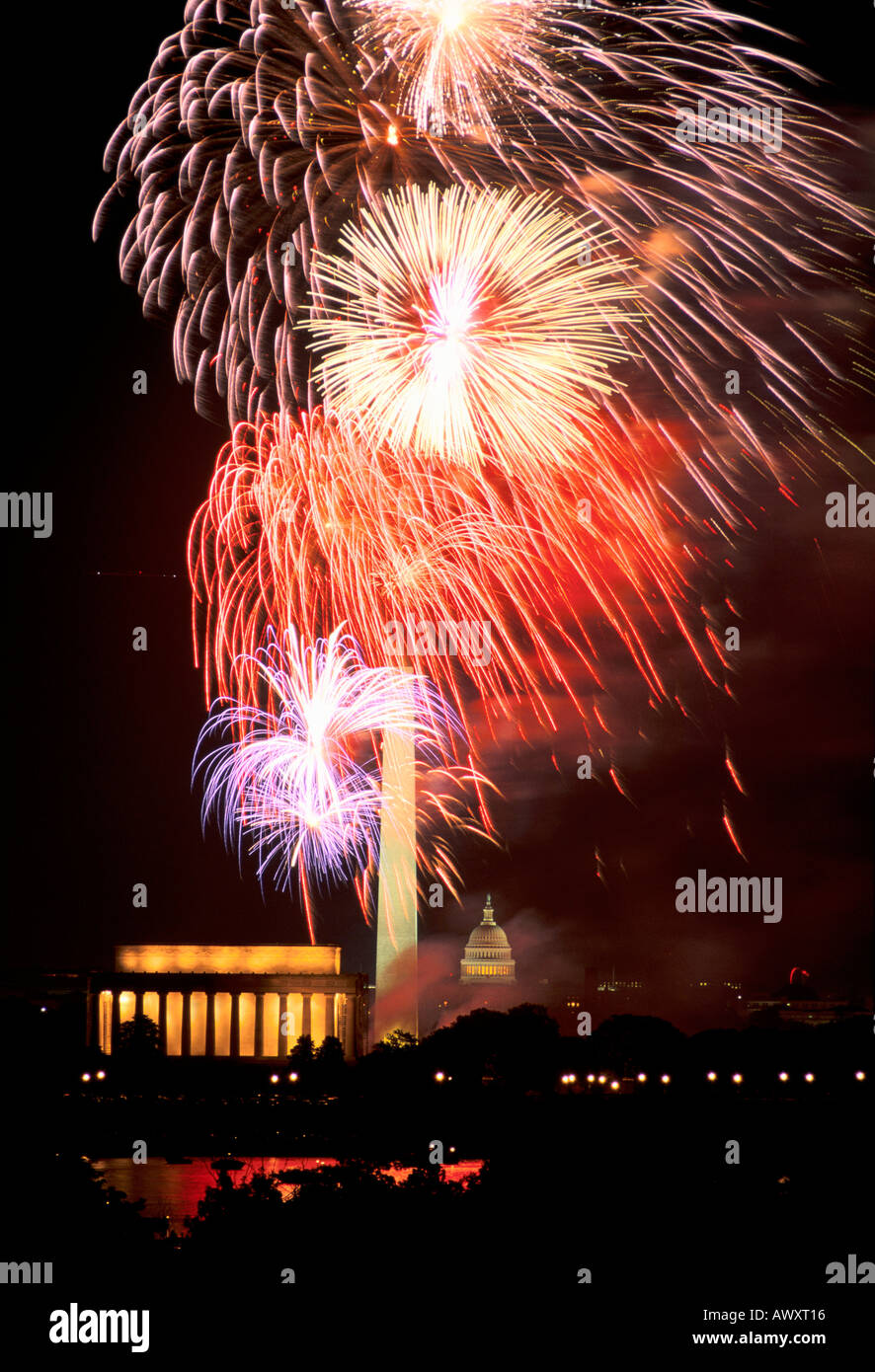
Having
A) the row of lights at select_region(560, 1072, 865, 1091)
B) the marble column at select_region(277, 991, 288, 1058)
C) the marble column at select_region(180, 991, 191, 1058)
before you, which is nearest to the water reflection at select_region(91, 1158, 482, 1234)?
the row of lights at select_region(560, 1072, 865, 1091)

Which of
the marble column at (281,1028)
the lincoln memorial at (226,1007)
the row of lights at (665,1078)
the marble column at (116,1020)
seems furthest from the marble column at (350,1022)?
the row of lights at (665,1078)

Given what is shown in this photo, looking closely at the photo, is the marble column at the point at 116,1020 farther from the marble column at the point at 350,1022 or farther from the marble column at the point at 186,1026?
the marble column at the point at 350,1022

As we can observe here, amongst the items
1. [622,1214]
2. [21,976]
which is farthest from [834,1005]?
[622,1214]

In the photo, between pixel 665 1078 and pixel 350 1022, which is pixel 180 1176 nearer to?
pixel 665 1078

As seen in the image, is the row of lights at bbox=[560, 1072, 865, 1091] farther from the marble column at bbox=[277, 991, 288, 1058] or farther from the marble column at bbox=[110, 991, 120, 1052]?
the marble column at bbox=[110, 991, 120, 1052]

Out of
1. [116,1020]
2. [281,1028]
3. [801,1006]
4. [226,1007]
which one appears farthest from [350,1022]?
[801,1006]
